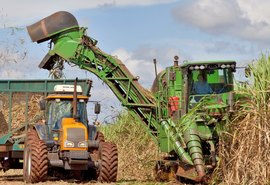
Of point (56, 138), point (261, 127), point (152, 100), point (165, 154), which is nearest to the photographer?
point (261, 127)

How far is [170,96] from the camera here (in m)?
14.5

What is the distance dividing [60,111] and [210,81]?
3.39 metres

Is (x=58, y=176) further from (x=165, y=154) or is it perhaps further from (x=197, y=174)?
(x=197, y=174)

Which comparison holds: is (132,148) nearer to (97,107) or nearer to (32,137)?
(97,107)

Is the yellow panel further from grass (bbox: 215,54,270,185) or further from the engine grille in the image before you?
grass (bbox: 215,54,270,185)

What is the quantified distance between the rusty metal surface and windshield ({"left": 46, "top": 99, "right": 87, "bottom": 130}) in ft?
7.92

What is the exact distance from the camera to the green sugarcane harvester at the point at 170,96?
39.9 ft

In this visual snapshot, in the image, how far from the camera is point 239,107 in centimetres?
1159

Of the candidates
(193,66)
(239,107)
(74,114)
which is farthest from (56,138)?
(239,107)

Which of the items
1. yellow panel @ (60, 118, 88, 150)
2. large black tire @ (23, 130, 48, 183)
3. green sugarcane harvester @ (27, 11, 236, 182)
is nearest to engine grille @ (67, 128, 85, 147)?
yellow panel @ (60, 118, 88, 150)

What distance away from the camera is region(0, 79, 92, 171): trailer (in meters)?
15.4

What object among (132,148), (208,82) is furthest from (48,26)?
(208,82)

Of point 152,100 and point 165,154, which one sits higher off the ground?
point 152,100

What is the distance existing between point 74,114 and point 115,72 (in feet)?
8.09
